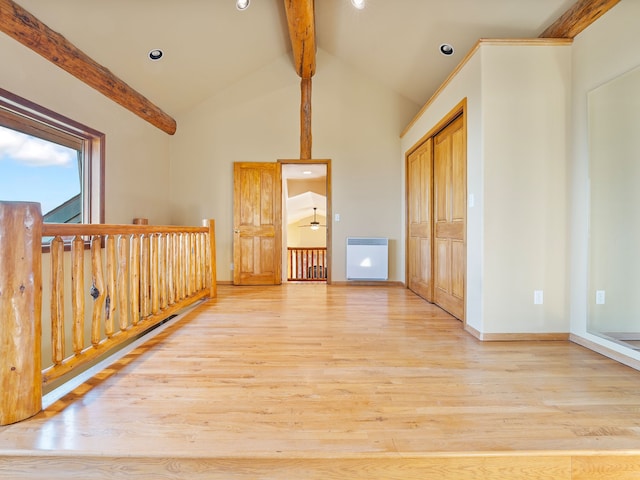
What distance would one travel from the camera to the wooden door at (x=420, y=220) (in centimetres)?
389

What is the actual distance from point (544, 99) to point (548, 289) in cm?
147

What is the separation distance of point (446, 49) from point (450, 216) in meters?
1.82

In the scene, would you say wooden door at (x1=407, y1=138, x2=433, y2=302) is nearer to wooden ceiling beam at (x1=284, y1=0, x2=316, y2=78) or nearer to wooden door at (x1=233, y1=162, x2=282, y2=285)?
wooden ceiling beam at (x1=284, y1=0, x2=316, y2=78)

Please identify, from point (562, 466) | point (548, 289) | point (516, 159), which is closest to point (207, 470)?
point (562, 466)

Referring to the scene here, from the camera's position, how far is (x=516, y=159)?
2525mm

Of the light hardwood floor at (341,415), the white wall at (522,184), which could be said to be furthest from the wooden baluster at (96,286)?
the white wall at (522,184)

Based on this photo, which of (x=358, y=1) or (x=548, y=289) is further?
(x=358, y=1)

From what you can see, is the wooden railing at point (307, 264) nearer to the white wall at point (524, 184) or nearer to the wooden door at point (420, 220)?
the wooden door at point (420, 220)

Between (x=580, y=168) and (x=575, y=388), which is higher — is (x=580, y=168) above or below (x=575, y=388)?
above

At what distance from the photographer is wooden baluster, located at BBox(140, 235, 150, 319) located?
2.53 metres

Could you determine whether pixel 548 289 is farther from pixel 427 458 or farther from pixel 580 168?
pixel 427 458

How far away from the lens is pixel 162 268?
9.26 ft

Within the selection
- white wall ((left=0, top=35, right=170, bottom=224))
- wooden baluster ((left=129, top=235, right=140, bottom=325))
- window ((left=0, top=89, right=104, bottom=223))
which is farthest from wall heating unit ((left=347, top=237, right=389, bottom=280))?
window ((left=0, top=89, right=104, bottom=223))

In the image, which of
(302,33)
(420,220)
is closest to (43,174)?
(302,33)
